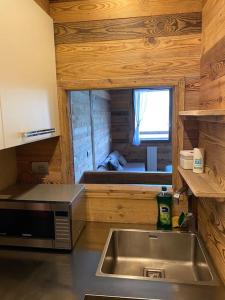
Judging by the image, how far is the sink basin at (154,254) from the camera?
52.8 inches

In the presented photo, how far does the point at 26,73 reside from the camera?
1.14 metres

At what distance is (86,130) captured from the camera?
11.3ft

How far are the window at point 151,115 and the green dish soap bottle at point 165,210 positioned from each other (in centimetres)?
417

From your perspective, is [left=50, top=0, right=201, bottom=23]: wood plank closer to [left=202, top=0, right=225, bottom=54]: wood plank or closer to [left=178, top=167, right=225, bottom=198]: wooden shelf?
[left=202, top=0, right=225, bottom=54]: wood plank

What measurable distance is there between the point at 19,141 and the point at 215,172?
92 cm

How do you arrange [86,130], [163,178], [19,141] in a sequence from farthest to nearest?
[86,130] → [163,178] → [19,141]

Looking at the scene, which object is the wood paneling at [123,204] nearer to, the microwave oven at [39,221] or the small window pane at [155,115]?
the microwave oven at [39,221]

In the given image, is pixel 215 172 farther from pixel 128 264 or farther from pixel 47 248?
pixel 47 248

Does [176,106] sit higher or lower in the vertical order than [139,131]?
higher

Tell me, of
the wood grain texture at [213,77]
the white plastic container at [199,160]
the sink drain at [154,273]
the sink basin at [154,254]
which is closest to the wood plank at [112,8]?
the wood grain texture at [213,77]

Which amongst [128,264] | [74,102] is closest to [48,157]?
[128,264]

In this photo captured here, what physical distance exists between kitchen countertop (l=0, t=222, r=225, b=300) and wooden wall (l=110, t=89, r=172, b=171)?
15.1ft

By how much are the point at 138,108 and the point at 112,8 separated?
4241 millimetres

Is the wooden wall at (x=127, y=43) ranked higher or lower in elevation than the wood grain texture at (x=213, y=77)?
higher
